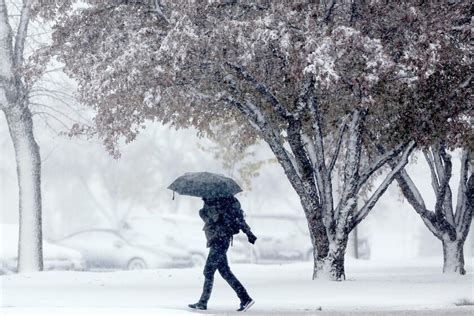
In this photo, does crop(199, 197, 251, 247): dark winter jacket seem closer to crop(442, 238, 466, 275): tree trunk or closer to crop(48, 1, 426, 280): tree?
crop(48, 1, 426, 280): tree

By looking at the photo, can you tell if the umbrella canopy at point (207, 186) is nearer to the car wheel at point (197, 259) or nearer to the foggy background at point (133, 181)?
the car wheel at point (197, 259)

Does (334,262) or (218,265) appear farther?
(334,262)

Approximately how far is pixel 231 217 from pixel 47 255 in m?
15.5

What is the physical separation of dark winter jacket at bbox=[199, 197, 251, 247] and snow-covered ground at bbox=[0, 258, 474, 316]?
40.8 inches

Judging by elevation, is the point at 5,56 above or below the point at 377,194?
above

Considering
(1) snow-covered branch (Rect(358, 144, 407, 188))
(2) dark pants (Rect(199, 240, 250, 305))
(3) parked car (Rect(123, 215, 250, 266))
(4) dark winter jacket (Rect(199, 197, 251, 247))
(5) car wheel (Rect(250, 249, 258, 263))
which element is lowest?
(2) dark pants (Rect(199, 240, 250, 305))

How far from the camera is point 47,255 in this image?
2673cm

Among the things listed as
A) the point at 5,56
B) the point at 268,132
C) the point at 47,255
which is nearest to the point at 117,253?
the point at 47,255

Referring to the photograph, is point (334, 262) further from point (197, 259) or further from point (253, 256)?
point (253, 256)

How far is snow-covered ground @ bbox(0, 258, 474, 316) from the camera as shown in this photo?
1251 cm

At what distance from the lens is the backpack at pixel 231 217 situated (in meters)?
12.2

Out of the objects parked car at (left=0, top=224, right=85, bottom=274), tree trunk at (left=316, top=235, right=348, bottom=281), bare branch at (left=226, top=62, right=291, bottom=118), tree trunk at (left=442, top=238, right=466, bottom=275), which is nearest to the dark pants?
bare branch at (left=226, top=62, right=291, bottom=118)

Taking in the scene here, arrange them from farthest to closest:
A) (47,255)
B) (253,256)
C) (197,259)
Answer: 1. (253,256)
2. (197,259)
3. (47,255)

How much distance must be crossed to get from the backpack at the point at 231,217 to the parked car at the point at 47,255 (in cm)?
1447
